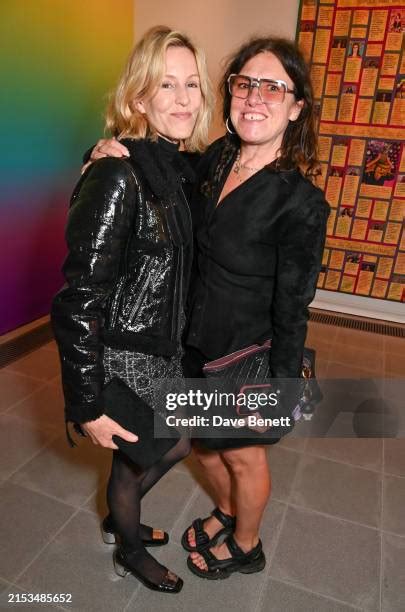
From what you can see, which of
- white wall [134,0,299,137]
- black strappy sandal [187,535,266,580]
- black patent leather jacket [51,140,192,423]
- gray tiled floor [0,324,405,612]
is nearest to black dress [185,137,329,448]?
black patent leather jacket [51,140,192,423]

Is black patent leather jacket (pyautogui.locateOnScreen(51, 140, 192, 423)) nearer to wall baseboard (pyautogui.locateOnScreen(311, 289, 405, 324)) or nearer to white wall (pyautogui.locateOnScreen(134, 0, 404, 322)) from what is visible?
white wall (pyautogui.locateOnScreen(134, 0, 404, 322))

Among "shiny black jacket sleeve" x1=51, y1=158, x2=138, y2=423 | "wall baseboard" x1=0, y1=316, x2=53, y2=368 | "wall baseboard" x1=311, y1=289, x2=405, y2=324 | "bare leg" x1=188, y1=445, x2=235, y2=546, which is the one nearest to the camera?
"shiny black jacket sleeve" x1=51, y1=158, x2=138, y2=423

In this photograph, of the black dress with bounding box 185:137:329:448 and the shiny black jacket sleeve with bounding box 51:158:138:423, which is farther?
the black dress with bounding box 185:137:329:448

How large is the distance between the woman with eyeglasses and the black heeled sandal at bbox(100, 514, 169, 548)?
2.00ft

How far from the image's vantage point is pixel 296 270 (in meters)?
1.28

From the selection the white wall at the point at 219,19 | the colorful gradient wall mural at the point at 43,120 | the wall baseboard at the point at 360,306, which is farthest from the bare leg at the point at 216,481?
the white wall at the point at 219,19

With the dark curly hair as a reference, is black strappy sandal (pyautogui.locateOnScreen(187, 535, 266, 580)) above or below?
below

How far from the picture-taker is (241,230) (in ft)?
4.39

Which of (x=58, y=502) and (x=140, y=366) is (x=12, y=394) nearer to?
(x=58, y=502)

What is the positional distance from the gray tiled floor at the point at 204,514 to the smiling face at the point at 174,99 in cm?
159

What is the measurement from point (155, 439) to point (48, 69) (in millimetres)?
3055

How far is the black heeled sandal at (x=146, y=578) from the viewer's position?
1.66 meters

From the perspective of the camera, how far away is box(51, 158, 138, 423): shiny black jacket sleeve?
3.70 feet

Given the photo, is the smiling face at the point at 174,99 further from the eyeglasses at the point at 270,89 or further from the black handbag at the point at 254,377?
the black handbag at the point at 254,377
